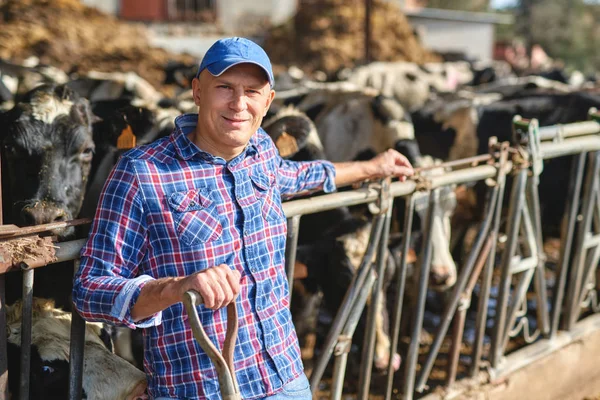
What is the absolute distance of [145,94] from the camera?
6684 mm

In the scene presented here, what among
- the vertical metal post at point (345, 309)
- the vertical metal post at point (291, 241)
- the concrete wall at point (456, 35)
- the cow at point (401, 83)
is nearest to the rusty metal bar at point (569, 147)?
the vertical metal post at point (345, 309)

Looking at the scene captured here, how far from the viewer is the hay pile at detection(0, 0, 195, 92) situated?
12.2 meters

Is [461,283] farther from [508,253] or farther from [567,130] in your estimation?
[567,130]

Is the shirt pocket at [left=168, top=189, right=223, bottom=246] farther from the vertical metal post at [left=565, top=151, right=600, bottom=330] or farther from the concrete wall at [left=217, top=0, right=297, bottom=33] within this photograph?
the concrete wall at [left=217, top=0, right=297, bottom=33]

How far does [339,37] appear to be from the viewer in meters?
17.8

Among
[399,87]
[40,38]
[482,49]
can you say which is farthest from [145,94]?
[482,49]

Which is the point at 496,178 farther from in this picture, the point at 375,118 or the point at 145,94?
the point at 145,94

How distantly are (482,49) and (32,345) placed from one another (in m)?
24.9

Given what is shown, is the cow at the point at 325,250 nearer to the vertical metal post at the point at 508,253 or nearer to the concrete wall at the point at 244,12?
the vertical metal post at the point at 508,253

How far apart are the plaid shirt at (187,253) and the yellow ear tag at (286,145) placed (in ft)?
4.88

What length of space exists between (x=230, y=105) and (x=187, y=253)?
430 millimetres

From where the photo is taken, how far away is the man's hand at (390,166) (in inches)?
105

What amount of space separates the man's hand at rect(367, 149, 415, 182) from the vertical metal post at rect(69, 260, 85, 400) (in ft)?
3.97

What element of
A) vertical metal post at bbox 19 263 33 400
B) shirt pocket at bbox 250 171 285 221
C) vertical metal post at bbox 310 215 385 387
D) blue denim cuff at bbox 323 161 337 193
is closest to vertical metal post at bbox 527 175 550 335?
vertical metal post at bbox 310 215 385 387
